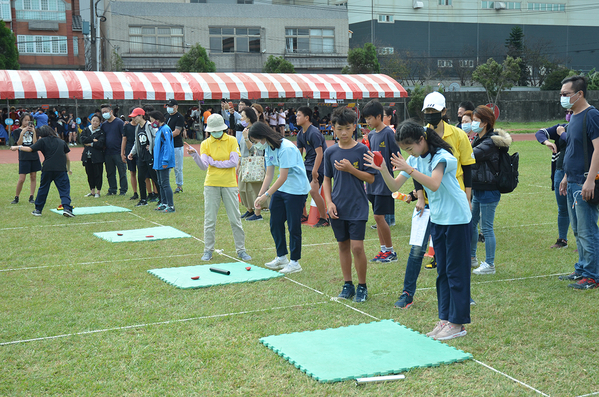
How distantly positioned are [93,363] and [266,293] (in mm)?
2221

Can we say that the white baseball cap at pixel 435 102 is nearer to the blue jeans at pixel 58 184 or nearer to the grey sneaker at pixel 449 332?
the grey sneaker at pixel 449 332

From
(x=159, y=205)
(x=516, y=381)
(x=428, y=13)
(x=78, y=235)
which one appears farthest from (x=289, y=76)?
(x=428, y=13)

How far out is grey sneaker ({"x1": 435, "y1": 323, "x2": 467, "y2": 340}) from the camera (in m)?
4.84

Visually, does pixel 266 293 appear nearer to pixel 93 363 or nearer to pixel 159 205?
pixel 93 363

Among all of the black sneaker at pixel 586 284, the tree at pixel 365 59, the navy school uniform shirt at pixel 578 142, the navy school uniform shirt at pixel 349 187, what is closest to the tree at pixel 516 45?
the tree at pixel 365 59

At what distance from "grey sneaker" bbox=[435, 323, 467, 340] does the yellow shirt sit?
3907 millimetres

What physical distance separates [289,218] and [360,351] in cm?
277

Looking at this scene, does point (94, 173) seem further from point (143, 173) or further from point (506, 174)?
point (506, 174)

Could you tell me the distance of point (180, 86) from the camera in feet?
97.2

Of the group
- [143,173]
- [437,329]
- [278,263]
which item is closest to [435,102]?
[437,329]

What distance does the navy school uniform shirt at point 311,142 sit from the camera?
9562 millimetres

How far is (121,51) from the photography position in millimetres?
52000

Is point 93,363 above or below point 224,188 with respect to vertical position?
below

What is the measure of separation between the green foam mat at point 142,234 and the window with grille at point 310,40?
49.4m
